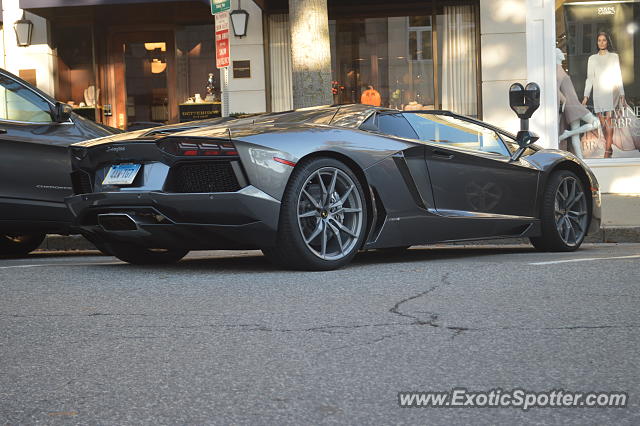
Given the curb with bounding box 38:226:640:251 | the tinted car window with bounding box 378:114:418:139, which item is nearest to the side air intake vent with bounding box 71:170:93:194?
the tinted car window with bounding box 378:114:418:139

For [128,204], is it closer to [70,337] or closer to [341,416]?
[70,337]

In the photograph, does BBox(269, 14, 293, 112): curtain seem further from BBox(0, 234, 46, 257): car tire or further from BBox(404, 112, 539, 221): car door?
BBox(404, 112, 539, 221): car door

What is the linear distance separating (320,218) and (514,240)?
4098 mm

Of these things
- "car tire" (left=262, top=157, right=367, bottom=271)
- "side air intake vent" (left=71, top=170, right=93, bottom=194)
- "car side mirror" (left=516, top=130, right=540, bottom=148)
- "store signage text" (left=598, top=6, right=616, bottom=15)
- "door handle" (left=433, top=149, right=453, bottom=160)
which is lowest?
"car tire" (left=262, top=157, right=367, bottom=271)

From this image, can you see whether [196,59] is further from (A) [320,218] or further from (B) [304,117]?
(A) [320,218]

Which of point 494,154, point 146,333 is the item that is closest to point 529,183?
point 494,154

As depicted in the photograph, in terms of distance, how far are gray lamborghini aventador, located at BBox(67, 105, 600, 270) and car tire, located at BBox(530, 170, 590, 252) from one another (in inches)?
11.7

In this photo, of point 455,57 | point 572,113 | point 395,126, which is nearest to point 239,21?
point 455,57

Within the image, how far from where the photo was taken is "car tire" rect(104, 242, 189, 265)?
24.3 feet

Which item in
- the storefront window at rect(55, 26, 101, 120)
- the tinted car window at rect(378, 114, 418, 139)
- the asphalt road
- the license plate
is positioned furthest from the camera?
the storefront window at rect(55, 26, 101, 120)

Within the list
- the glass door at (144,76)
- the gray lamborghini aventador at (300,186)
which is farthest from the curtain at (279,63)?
the gray lamborghini aventador at (300,186)

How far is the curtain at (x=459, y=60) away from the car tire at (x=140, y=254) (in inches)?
375

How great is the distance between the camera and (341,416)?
322cm

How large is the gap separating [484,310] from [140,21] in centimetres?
1431
